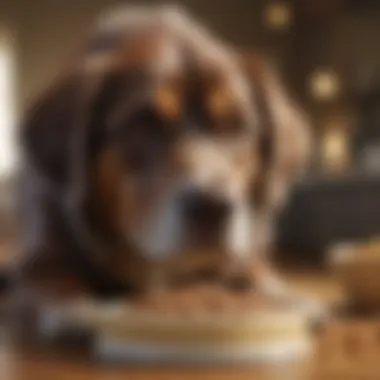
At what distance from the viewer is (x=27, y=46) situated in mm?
1237

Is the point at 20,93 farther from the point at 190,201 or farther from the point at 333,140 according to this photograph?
the point at 190,201

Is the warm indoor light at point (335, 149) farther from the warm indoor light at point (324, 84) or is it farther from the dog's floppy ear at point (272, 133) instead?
the dog's floppy ear at point (272, 133)

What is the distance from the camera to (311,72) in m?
1.33

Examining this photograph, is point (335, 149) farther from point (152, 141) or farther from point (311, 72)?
point (152, 141)

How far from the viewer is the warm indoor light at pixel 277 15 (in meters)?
1.29

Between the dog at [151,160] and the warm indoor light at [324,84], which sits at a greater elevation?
the warm indoor light at [324,84]

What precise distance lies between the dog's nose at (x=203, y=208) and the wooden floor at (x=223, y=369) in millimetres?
78

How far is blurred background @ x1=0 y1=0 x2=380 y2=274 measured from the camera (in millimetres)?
1184

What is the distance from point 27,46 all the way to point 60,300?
76 centimetres

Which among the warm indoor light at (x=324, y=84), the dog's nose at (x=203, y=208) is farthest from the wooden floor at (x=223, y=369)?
the warm indoor light at (x=324, y=84)

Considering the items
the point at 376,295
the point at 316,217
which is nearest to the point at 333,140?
the point at 316,217

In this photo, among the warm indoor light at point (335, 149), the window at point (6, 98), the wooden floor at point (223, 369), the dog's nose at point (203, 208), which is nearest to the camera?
the wooden floor at point (223, 369)

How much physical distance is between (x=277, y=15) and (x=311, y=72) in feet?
0.31

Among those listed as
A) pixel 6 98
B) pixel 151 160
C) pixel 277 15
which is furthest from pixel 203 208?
pixel 277 15
